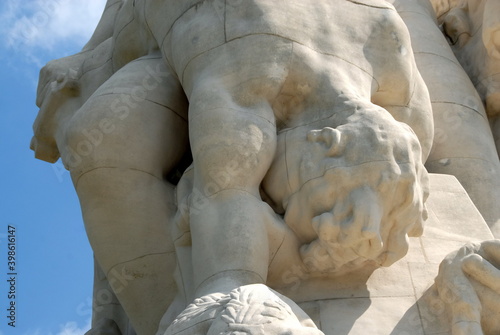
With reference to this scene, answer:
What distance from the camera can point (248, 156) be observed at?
4.52 m

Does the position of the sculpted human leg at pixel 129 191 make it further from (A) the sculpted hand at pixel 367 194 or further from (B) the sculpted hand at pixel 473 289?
(B) the sculpted hand at pixel 473 289

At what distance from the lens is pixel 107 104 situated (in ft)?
17.0

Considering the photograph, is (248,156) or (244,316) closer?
(244,316)

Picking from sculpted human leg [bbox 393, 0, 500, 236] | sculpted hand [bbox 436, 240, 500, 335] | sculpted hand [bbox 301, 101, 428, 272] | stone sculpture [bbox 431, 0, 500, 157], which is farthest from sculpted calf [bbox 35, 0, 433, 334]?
stone sculpture [bbox 431, 0, 500, 157]

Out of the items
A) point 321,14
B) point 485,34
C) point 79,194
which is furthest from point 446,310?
point 485,34

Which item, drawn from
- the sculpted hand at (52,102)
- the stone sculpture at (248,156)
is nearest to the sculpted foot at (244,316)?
the stone sculpture at (248,156)

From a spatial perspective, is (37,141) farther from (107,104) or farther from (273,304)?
(273,304)

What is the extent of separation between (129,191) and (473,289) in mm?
1758

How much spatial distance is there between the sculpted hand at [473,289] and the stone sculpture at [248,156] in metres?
0.02

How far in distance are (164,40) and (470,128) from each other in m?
2.22

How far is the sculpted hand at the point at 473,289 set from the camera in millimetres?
4312

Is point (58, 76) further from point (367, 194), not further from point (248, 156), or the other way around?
point (367, 194)

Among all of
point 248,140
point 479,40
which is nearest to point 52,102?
point 248,140

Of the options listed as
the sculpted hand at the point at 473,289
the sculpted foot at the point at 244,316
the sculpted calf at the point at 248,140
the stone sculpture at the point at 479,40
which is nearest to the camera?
the sculpted foot at the point at 244,316
